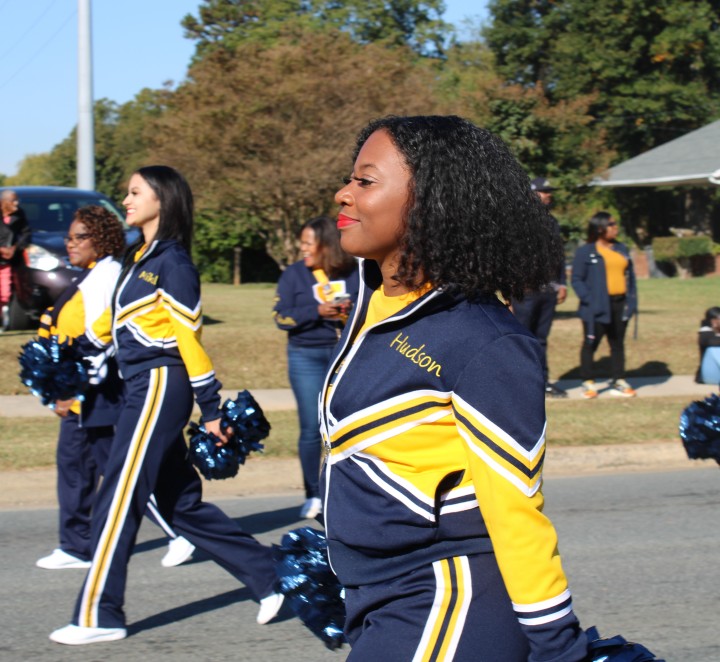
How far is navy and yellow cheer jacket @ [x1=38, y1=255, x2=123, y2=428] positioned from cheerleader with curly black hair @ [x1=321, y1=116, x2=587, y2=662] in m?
3.21

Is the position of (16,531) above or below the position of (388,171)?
below

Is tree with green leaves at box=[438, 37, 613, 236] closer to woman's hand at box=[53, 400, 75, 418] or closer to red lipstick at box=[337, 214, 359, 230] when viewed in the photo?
woman's hand at box=[53, 400, 75, 418]

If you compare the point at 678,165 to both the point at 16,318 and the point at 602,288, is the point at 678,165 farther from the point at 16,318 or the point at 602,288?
the point at 16,318

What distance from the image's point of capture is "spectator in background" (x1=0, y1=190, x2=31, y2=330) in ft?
41.0

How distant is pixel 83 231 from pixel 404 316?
356 cm

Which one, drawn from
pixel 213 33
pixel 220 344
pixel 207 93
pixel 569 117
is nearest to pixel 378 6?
pixel 213 33

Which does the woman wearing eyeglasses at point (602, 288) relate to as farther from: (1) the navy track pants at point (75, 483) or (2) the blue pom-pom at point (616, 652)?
(2) the blue pom-pom at point (616, 652)

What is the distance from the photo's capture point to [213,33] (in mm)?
50156

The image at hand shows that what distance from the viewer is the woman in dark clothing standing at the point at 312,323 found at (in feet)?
22.2

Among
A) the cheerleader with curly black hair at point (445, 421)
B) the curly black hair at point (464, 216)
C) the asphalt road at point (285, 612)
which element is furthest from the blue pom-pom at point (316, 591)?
the asphalt road at point (285, 612)

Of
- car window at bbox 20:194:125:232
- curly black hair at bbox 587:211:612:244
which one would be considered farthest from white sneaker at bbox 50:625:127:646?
car window at bbox 20:194:125:232

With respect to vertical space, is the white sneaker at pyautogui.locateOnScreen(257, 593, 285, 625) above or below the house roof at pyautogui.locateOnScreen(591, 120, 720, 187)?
below

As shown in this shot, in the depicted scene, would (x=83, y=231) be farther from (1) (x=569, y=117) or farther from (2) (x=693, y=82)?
(2) (x=693, y=82)

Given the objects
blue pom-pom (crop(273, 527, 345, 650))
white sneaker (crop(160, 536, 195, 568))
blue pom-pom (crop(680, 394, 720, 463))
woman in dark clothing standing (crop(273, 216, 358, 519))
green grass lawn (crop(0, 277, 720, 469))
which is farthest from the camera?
green grass lawn (crop(0, 277, 720, 469))
